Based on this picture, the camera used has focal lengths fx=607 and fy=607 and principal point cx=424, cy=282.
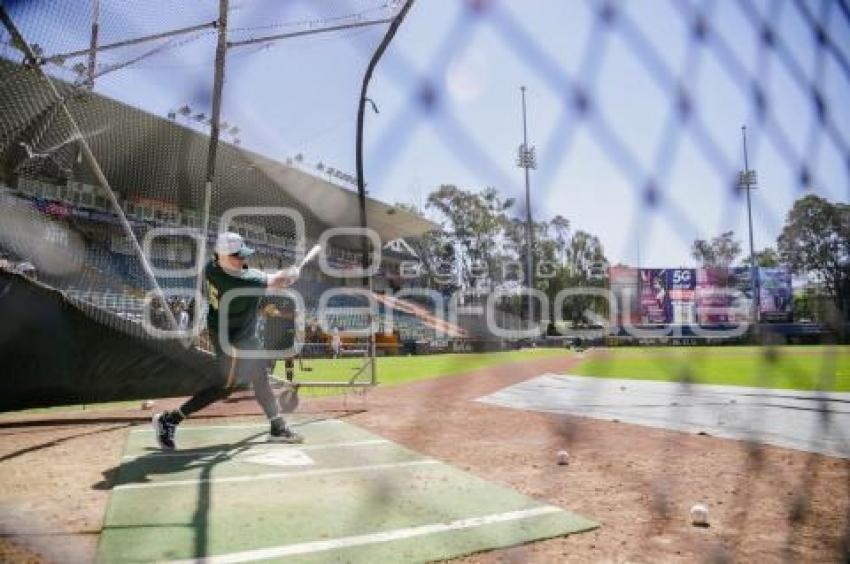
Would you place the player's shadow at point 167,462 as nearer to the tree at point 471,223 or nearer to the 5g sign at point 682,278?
the tree at point 471,223

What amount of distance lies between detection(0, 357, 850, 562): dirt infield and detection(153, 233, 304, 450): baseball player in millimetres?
540

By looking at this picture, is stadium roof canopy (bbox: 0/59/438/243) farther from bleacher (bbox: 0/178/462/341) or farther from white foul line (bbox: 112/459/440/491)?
white foul line (bbox: 112/459/440/491)

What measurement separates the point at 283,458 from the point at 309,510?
142 cm

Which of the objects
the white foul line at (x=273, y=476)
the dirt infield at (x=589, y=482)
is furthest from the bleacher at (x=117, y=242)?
the white foul line at (x=273, y=476)

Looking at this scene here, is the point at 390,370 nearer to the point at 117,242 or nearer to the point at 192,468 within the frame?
the point at 117,242

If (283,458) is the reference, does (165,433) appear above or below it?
above

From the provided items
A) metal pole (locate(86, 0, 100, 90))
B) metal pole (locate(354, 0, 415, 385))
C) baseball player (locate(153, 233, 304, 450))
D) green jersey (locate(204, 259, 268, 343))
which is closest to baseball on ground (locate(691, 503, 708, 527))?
metal pole (locate(354, 0, 415, 385))

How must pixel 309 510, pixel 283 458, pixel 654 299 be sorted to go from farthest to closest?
1. pixel 654 299
2. pixel 283 458
3. pixel 309 510

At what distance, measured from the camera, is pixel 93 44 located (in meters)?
5.38

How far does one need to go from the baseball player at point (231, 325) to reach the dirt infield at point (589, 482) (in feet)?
1.77

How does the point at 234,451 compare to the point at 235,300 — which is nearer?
the point at 234,451

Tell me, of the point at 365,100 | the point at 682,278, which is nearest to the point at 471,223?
the point at 365,100

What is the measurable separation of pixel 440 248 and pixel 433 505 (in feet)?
6.26

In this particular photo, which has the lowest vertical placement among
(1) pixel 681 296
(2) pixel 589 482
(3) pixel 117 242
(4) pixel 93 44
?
(2) pixel 589 482
